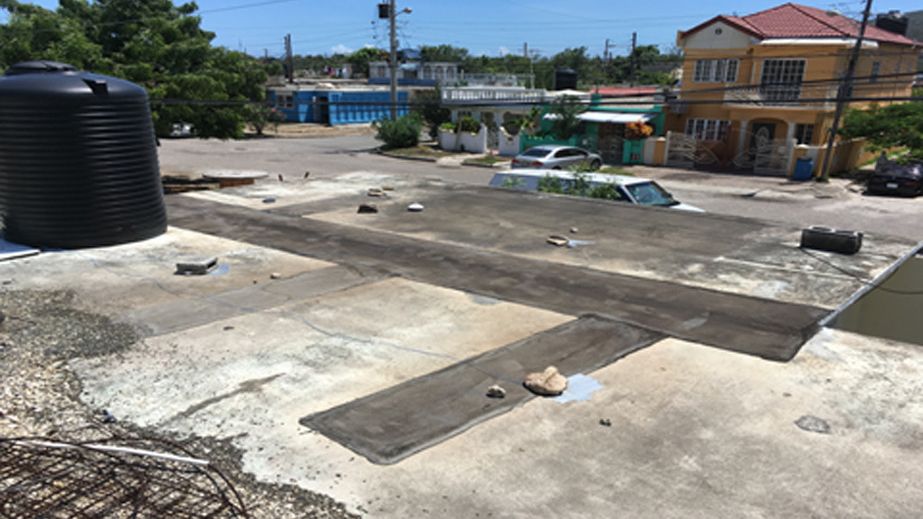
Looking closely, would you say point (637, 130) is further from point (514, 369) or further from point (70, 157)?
point (514, 369)

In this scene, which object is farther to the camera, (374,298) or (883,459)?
(374,298)

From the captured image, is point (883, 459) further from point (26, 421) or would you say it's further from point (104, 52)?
point (104, 52)

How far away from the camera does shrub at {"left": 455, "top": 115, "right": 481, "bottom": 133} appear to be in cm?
4116

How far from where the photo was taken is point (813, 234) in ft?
40.9

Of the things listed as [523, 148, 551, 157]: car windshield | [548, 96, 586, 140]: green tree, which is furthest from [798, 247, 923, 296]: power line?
[548, 96, 586, 140]: green tree

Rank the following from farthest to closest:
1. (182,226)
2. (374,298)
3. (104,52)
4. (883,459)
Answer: (104,52) < (182,226) < (374,298) < (883,459)

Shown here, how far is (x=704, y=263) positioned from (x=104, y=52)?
21.1 meters

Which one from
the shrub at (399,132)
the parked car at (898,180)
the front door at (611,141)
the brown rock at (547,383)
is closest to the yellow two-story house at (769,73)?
the front door at (611,141)

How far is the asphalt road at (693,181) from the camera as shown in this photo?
909 inches

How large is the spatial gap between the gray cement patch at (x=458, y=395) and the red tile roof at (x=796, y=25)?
31.4 meters

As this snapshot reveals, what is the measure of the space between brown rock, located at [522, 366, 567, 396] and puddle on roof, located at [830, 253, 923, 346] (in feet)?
17.0

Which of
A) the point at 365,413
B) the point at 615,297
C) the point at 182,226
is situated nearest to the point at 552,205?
the point at 615,297

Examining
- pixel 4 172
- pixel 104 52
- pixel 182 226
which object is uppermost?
pixel 104 52

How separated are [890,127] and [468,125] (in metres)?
21.7
